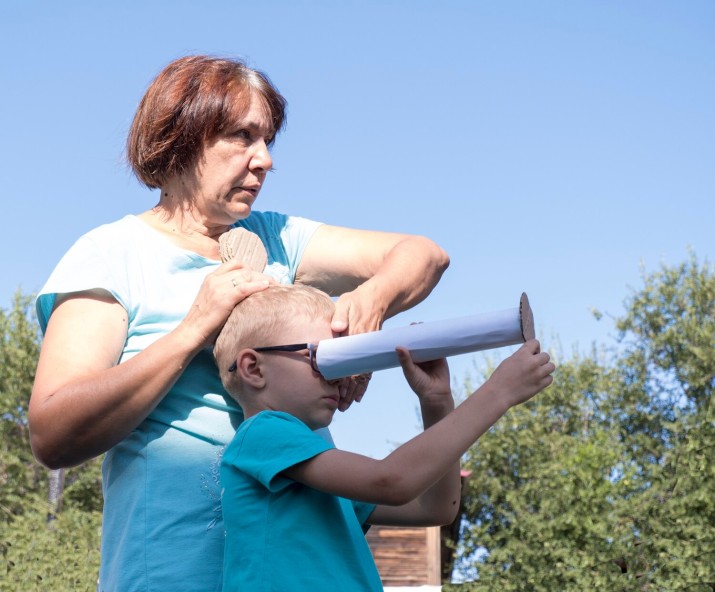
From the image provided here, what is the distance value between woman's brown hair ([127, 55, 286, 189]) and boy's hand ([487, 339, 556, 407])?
852 mm

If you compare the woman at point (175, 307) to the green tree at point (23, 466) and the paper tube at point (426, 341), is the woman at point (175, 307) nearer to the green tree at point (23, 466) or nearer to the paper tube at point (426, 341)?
the paper tube at point (426, 341)

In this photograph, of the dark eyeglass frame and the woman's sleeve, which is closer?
the dark eyeglass frame

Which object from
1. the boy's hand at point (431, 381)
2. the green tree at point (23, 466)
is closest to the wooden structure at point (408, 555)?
the green tree at point (23, 466)

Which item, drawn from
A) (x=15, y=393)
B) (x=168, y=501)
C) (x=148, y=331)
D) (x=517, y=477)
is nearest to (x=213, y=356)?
(x=148, y=331)

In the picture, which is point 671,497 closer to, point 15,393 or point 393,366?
point 393,366

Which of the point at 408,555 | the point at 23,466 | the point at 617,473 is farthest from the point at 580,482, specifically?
the point at 23,466

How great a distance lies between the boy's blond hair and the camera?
6.48 ft

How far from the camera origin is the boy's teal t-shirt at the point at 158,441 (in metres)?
1.95

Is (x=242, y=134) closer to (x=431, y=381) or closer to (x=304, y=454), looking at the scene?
(x=431, y=381)

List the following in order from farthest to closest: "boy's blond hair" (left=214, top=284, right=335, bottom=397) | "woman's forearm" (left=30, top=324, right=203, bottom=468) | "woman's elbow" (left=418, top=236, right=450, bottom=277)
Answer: "woman's elbow" (left=418, top=236, right=450, bottom=277) < "boy's blond hair" (left=214, top=284, right=335, bottom=397) < "woman's forearm" (left=30, top=324, right=203, bottom=468)

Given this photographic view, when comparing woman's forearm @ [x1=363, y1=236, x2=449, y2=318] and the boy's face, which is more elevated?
woman's forearm @ [x1=363, y1=236, x2=449, y2=318]

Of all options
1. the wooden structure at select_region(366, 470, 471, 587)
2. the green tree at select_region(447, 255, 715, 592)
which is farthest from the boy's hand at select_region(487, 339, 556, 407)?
the wooden structure at select_region(366, 470, 471, 587)

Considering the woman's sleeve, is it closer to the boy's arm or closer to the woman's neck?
the woman's neck

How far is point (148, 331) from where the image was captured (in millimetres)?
2119
